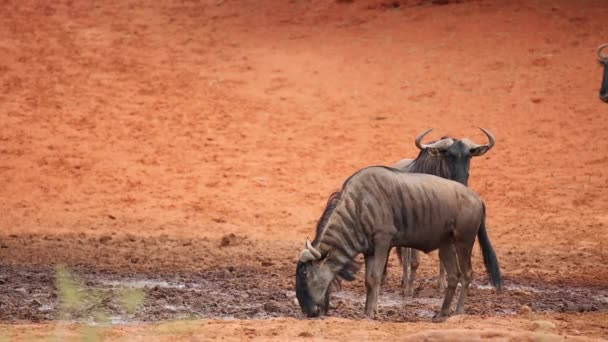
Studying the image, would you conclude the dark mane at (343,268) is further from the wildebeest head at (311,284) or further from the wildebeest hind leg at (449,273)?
the wildebeest hind leg at (449,273)

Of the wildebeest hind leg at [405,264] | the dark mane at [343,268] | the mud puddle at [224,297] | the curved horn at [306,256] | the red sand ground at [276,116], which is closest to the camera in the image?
the curved horn at [306,256]

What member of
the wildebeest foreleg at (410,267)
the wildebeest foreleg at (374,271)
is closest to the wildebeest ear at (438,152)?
the wildebeest foreleg at (410,267)

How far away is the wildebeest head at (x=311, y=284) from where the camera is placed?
11102 millimetres

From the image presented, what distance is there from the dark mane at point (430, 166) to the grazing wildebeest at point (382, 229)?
142 cm

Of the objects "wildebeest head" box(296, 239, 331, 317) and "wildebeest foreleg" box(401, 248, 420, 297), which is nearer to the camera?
"wildebeest head" box(296, 239, 331, 317)

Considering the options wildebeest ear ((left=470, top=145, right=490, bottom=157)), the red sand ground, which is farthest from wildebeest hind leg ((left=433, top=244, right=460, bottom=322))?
the red sand ground

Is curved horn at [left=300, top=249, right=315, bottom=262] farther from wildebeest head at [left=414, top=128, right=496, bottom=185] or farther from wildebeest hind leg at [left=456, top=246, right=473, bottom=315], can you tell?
wildebeest head at [left=414, top=128, right=496, bottom=185]

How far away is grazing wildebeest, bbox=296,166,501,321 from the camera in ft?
36.6

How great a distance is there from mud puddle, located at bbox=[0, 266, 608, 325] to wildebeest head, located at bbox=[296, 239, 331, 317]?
1.50 ft

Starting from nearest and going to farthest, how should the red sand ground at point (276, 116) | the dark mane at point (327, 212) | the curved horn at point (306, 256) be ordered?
the curved horn at point (306, 256), the dark mane at point (327, 212), the red sand ground at point (276, 116)

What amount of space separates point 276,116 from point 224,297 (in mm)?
9987

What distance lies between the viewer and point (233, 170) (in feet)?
67.1

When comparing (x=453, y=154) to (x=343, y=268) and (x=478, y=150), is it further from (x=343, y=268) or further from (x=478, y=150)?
(x=343, y=268)

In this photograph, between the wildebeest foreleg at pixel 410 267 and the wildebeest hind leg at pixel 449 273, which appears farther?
the wildebeest foreleg at pixel 410 267
